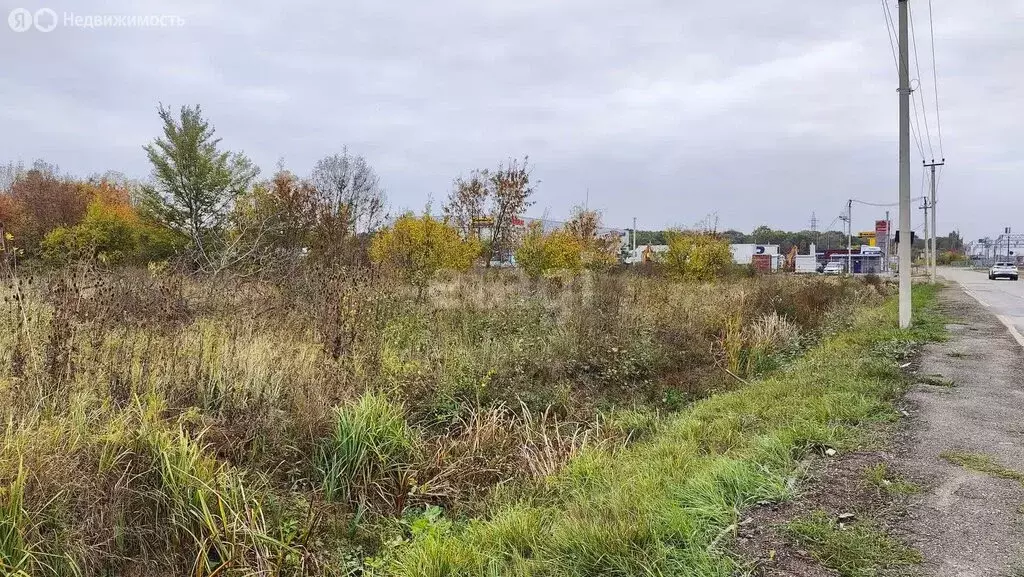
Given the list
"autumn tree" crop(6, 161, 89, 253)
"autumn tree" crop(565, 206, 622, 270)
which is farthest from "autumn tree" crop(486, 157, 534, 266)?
"autumn tree" crop(6, 161, 89, 253)

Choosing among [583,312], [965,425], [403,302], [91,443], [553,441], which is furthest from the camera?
[583,312]

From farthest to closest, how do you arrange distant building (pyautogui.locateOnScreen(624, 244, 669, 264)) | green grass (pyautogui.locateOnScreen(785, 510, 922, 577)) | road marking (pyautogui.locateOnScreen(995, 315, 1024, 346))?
distant building (pyautogui.locateOnScreen(624, 244, 669, 264))
road marking (pyautogui.locateOnScreen(995, 315, 1024, 346))
green grass (pyautogui.locateOnScreen(785, 510, 922, 577))

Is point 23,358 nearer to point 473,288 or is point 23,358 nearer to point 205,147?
point 473,288

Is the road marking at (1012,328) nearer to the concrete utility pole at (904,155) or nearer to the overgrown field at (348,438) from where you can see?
the concrete utility pole at (904,155)

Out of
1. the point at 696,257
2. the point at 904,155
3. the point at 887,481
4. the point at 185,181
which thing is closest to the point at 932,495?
the point at 887,481

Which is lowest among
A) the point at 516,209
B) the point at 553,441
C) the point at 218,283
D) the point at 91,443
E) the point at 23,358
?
the point at 553,441

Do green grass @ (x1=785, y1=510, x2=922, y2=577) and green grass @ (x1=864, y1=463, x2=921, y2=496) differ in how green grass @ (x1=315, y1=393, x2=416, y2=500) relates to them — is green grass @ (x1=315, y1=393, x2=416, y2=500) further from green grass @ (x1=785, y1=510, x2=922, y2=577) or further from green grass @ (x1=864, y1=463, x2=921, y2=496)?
green grass @ (x1=864, y1=463, x2=921, y2=496)

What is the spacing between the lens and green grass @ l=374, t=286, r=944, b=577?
9.45 ft

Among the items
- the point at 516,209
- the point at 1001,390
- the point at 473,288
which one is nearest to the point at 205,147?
the point at 516,209

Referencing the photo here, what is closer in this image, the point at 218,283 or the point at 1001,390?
the point at 1001,390

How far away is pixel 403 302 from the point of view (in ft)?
30.9

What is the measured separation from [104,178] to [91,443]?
62.6 meters

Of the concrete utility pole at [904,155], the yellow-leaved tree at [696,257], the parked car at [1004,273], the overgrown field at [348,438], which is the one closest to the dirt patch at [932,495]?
the overgrown field at [348,438]

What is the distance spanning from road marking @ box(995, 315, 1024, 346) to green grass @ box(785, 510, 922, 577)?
29.4ft
